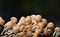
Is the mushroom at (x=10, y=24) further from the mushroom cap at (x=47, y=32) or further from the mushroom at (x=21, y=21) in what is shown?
the mushroom cap at (x=47, y=32)


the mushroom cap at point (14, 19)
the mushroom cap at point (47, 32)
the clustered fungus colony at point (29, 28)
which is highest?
the mushroom cap at point (14, 19)

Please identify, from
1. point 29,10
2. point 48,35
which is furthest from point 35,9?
point 48,35

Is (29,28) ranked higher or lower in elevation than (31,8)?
lower

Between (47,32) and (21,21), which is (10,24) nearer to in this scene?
(21,21)

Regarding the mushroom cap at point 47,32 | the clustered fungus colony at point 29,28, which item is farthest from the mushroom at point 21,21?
the mushroom cap at point 47,32

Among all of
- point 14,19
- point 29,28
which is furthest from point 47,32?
point 14,19

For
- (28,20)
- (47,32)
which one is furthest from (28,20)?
(47,32)
